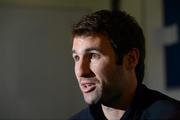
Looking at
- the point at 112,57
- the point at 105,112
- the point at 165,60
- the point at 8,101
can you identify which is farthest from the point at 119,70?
the point at 8,101

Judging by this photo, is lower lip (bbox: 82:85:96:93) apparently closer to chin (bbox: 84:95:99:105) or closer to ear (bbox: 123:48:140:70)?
chin (bbox: 84:95:99:105)

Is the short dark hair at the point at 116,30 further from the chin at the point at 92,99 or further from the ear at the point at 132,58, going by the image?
the chin at the point at 92,99

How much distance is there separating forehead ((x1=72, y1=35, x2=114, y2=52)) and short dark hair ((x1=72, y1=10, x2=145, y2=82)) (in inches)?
0.6

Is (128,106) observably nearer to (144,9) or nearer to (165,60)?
(165,60)

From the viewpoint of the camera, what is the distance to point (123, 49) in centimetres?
133

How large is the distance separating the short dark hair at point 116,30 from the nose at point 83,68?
0.10 metres

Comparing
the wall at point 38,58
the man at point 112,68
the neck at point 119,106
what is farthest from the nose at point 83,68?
the wall at point 38,58

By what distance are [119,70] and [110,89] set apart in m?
0.07

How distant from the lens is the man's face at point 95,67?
1278 millimetres

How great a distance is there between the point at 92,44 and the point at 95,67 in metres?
0.08

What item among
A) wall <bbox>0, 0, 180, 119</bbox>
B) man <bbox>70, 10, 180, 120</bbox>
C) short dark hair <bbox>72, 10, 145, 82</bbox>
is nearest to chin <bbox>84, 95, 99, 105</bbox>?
man <bbox>70, 10, 180, 120</bbox>

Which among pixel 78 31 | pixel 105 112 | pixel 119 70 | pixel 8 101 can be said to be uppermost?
pixel 78 31

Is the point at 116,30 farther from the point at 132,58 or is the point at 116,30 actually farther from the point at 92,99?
the point at 92,99

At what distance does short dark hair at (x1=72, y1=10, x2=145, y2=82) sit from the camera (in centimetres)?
131
